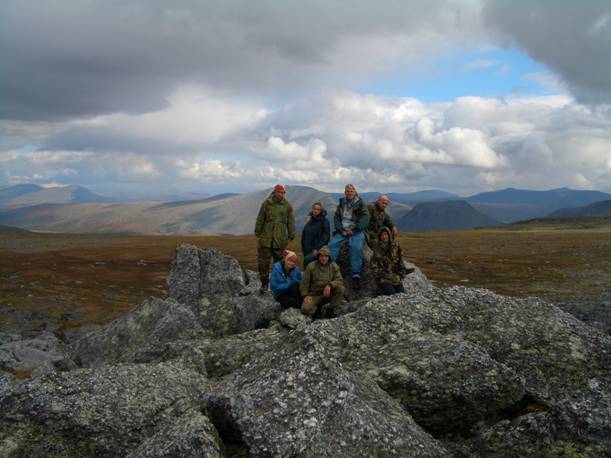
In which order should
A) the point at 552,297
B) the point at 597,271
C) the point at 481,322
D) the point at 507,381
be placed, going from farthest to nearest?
the point at 597,271 < the point at 552,297 < the point at 481,322 < the point at 507,381

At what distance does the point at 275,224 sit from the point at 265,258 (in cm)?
193

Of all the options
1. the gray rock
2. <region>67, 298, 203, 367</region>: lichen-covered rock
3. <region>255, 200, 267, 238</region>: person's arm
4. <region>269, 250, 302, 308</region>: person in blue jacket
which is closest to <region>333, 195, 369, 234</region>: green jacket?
<region>255, 200, 267, 238</region>: person's arm

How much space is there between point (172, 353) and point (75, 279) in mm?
49925

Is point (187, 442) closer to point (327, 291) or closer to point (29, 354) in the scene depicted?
point (327, 291)

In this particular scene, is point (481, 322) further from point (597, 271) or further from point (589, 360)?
point (597, 271)

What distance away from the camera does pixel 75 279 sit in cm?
5712

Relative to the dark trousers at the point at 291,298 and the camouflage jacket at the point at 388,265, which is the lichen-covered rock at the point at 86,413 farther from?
the camouflage jacket at the point at 388,265

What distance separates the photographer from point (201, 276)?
2555 centimetres

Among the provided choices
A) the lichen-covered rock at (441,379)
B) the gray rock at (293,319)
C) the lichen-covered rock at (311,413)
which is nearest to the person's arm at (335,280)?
the gray rock at (293,319)

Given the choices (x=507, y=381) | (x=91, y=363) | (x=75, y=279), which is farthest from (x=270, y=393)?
(x=75, y=279)

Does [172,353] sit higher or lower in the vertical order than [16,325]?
higher

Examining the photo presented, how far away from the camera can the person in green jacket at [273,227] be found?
21.7m

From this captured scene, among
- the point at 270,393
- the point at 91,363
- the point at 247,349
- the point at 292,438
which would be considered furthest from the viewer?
the point at 91,363

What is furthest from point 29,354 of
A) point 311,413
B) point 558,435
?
point 558,435
